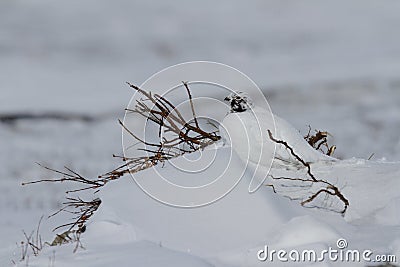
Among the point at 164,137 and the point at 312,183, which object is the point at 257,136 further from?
the point at 164,137

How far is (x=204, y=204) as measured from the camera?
4516 mm

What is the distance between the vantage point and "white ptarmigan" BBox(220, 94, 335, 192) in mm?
4766

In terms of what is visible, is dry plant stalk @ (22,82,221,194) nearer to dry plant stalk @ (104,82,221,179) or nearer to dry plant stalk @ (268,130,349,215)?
dry plant stalk @ (104,82,221,179)

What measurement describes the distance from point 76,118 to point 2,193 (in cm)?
739

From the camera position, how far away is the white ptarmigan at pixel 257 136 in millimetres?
4766

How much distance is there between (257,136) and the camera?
15.6ft

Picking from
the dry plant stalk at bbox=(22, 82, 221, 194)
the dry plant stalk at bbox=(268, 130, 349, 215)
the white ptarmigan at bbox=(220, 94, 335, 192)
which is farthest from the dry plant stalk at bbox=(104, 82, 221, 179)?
the dry plant stalk at bbox=(268, 130, 349, 215)

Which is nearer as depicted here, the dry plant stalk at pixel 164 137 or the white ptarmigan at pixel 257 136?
the white ptarmigan at pixel 257 136

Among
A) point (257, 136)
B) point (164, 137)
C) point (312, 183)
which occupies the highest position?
point (164, 137)

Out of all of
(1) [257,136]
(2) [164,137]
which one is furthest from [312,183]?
(2) [164,137]

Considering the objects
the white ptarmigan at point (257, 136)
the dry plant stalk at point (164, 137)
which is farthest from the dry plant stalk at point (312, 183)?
the dry plant stalk at point (164, 137)

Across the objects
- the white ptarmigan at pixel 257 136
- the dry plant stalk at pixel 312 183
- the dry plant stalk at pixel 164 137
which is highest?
the dry plant stalk at pixel 164 137

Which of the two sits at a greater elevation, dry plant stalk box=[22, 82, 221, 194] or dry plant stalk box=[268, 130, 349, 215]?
dry plant stalk box=[22, 82, 221, 194]

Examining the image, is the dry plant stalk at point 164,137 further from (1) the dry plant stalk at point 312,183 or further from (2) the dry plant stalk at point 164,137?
(1) the dry plant stalk at point 312,183
